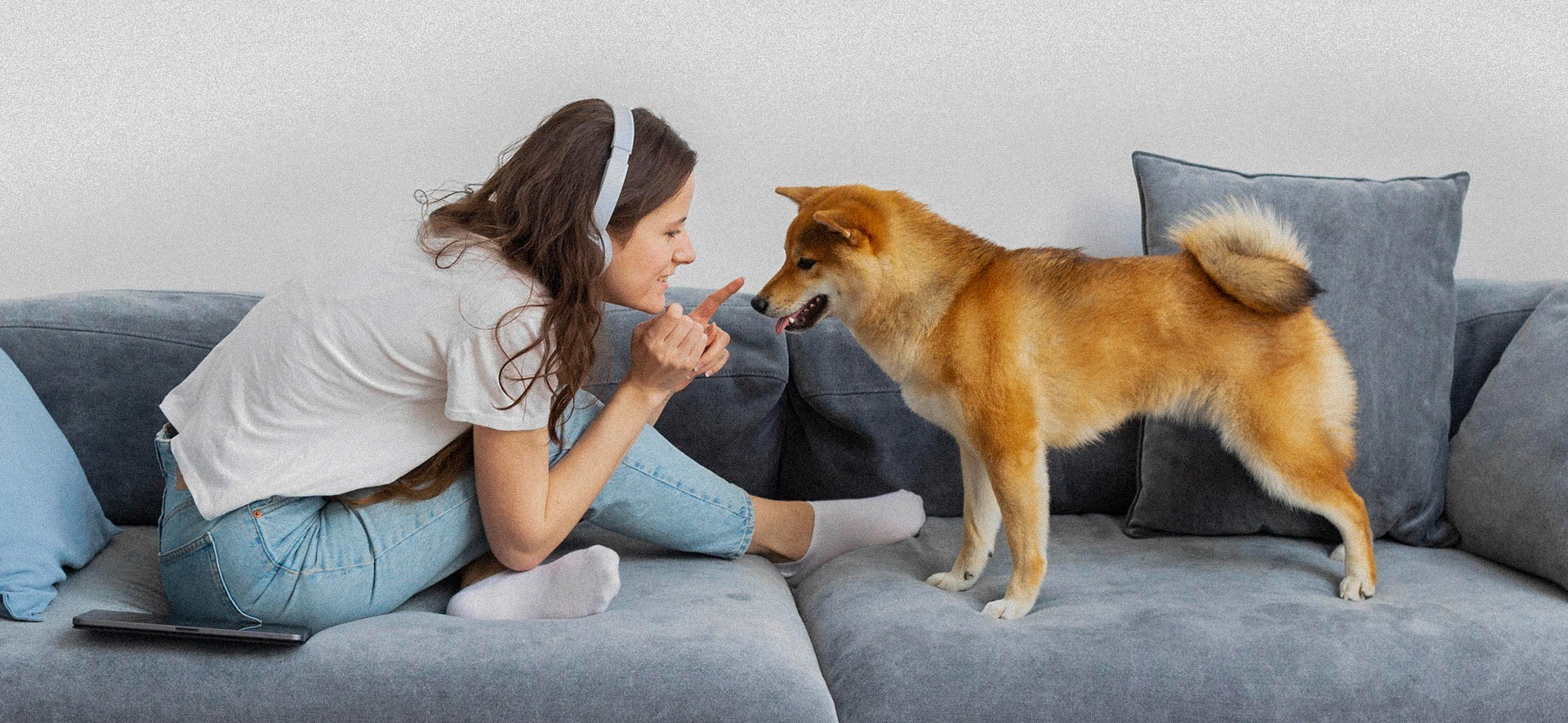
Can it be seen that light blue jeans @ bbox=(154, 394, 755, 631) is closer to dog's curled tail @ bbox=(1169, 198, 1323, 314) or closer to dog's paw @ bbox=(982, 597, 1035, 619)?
dog's paw @ bbox=(982, 597, 1035, 619)

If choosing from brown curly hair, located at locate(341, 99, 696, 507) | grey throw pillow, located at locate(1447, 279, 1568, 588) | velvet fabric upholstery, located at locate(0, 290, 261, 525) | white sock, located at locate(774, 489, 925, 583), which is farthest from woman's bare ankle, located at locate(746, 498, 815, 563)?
grey throw pillow, located at locate(1447, 279, 1568, 588)

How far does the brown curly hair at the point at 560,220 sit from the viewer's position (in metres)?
1.43

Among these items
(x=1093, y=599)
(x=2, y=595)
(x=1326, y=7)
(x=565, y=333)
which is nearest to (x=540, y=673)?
(x=565, y=333)

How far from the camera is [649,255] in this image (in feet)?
5.16

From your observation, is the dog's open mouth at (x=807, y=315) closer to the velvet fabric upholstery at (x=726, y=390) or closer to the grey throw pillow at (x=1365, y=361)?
the velvet fabric upholstery at (x=726, y=390)

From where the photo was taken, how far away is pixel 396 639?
141 centimetres

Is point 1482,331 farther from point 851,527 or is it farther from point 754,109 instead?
point 754,109

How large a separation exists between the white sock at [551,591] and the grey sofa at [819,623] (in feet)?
0.18

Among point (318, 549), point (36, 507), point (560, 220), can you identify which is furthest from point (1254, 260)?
point (36, 507)

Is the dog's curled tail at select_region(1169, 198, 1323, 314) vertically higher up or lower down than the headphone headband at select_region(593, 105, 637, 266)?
lower down

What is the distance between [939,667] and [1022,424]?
1.71 feet

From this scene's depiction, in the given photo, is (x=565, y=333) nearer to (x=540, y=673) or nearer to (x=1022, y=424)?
(x=540, y=673)

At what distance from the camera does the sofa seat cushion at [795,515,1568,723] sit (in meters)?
1.43

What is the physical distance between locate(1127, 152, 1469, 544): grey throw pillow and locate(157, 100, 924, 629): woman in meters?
1.06
